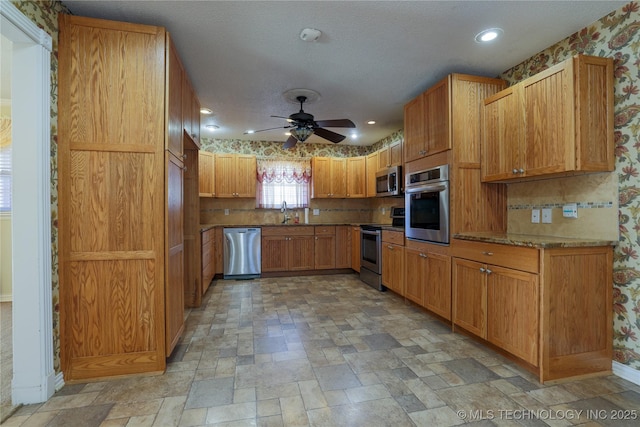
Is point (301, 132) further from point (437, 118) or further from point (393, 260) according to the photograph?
point (393, 260)

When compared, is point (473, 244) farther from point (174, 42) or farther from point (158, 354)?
point (174, 42)

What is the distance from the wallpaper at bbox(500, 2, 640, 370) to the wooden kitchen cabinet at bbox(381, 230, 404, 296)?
1.90 metres

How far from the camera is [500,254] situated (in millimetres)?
2193

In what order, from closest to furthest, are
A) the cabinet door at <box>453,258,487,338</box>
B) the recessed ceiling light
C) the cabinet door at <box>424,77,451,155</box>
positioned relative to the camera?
the recessed ceiling light, the cabinet door at <box>453,258,487,338</box>, the cabinet door at <box>424,77,451,155</box>

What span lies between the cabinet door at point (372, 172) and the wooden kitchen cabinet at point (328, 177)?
1.77 ft

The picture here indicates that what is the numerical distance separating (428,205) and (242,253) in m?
3.14

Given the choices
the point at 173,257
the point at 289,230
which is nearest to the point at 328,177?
the point at 289,230

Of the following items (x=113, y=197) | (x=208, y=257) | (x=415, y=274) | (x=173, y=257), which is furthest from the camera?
(x=208, y=257)

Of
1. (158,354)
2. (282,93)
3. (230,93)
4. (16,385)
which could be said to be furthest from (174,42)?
(16,385)

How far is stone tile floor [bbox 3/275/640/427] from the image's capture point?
1585 mm

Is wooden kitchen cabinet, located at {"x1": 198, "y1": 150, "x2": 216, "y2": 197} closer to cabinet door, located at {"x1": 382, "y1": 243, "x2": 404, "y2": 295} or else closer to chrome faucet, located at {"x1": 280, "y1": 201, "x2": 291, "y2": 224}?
chrome faucet, located at {"x1": 280, "y1": 201, "x2": 291, "y2": 224}

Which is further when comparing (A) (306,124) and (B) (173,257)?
(A) (306,124)

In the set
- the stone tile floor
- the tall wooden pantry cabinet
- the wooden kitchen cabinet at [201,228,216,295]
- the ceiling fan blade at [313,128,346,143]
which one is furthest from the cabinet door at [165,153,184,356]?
A: the ceiling fan blade at [313,128,346,143]

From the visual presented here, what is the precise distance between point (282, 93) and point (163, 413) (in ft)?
10.2
